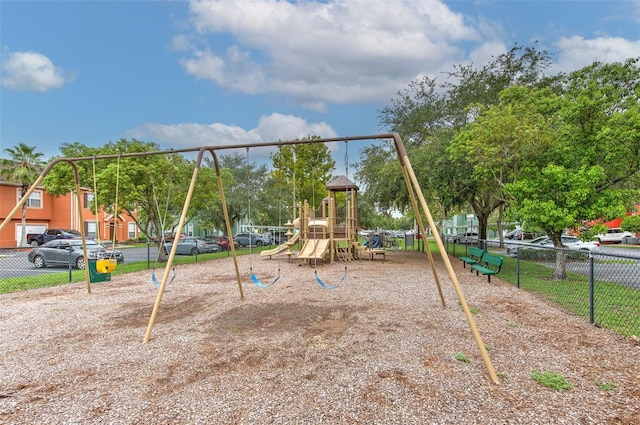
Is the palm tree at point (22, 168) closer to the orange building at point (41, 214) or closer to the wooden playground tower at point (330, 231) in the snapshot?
the orange building at point (41, 214)

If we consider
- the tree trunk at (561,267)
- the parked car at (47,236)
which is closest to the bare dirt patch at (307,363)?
the tree trunk at (561,267)

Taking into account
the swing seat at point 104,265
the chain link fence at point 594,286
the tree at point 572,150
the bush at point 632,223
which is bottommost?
the chain link fence at point 594,286

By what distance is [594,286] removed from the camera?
8734mm

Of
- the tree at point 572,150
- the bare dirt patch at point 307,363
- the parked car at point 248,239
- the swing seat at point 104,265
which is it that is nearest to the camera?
the bare dirt patch at point 307,363

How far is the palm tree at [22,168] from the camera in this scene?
100ft

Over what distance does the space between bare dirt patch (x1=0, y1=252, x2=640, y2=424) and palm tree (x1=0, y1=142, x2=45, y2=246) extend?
29723mm

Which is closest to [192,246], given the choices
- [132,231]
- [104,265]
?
[104,265]

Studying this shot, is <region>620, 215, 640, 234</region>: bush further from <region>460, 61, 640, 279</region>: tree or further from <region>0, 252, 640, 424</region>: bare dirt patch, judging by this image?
<region>0, 252, 640, 424</region>: bare dirt patch

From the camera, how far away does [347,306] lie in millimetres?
7406

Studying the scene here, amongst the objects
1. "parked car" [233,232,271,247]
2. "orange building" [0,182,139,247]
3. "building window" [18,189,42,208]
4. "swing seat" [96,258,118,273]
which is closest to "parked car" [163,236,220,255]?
"parked car" [233,232,271,247]

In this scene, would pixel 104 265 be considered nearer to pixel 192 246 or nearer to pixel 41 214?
pixel 192 246

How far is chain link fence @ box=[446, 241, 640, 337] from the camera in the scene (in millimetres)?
6086

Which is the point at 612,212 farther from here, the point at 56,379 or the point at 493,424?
the point at 56,379

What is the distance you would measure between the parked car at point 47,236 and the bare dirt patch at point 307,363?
28186 millimetres
